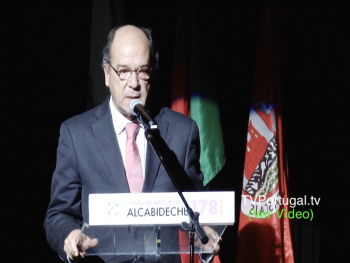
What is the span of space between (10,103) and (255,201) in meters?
1.84

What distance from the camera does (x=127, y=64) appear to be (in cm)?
222

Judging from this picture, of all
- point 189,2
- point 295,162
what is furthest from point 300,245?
point 189,2

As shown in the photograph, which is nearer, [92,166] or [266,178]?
[92,166]

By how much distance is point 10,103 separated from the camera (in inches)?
129

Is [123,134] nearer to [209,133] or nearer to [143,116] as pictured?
[143,116]

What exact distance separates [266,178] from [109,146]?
1.61 metres

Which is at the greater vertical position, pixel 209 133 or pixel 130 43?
pixel 130 43

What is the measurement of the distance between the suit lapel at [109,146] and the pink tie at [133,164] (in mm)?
35

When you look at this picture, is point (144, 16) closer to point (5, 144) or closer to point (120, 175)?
point (5, 144)

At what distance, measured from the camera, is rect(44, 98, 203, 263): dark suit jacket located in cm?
206

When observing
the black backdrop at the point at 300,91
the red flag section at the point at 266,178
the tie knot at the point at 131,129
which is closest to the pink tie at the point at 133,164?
the tie knot at the point at 131,129

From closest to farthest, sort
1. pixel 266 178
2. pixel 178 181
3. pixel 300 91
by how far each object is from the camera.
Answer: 1. pixel 178 181
2. pixel 266 178
3. pixel 300 91

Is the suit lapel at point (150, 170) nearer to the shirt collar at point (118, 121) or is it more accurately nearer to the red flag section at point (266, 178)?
the shirt collar at point (118, 121)

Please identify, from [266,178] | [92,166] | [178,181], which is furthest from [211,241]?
[266,178]
